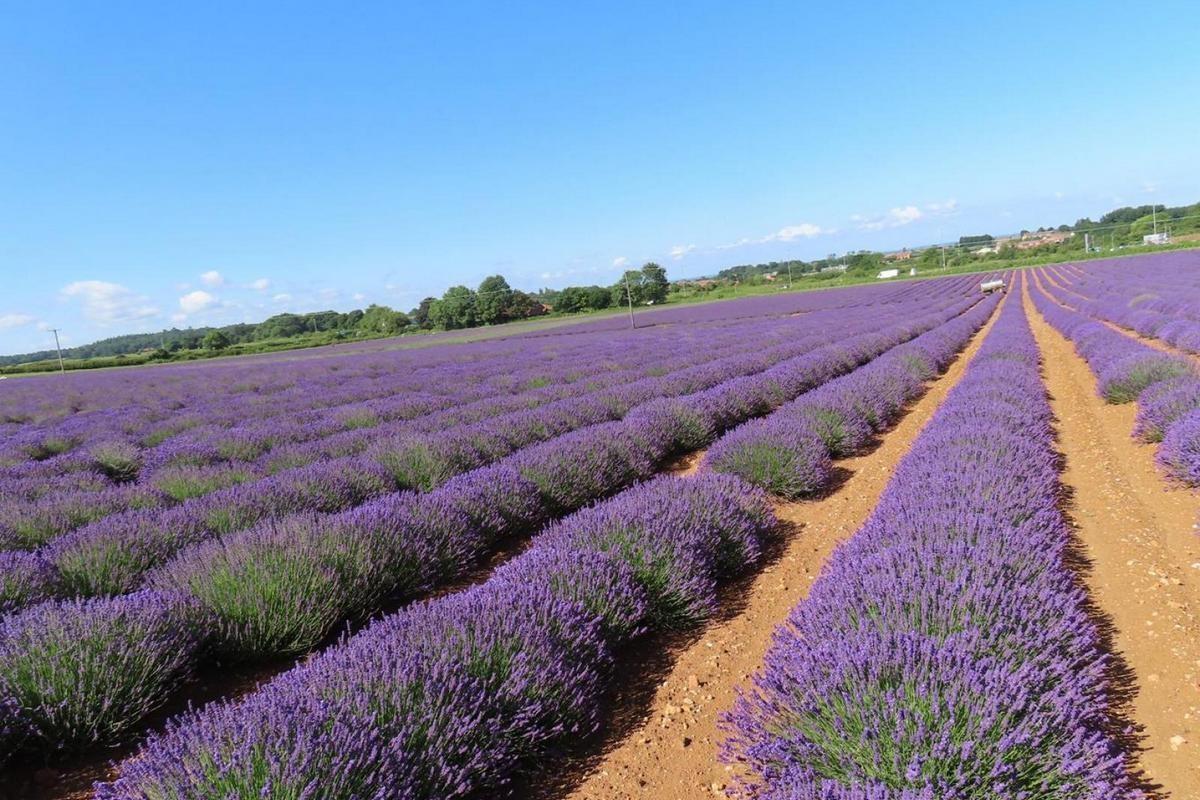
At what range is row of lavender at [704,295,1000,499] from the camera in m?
5.33

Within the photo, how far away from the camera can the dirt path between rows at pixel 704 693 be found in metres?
2.19

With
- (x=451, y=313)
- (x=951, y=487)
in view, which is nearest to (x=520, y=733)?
(x=951, y=487)

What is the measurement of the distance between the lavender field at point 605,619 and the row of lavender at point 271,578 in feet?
0.06

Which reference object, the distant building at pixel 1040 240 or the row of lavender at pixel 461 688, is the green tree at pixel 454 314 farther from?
the distant building at pixel 1040 240

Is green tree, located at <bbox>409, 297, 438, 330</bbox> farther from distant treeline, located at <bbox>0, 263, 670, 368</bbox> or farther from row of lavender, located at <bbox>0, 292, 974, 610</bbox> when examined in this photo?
row of lavender, located at <bbox>0, 292, 974, 610</bbox>

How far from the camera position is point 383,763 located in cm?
167

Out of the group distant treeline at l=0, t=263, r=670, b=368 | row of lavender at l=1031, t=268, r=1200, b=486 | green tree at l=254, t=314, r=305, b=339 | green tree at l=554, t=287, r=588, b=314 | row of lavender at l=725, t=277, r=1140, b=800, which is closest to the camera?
row of lavender at l=725, t=277, r=1140, b=800

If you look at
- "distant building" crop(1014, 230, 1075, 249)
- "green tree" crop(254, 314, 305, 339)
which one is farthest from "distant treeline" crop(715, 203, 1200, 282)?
"green tree" crop(254, 314, 305, 339)

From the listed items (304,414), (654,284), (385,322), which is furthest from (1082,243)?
(304,414)

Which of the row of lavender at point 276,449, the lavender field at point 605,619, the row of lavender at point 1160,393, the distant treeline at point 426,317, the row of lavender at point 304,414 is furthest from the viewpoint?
the distant treeline at point 426,317

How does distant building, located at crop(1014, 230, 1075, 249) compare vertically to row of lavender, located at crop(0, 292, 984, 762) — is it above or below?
above

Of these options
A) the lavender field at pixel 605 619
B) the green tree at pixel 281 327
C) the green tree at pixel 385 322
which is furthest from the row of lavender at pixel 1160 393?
the green tree at pixel 281 327

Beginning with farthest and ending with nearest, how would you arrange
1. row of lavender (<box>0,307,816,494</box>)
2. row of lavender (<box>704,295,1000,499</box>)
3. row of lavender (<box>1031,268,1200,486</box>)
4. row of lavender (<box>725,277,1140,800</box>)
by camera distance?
row of lavender (<box>0,307,816,494</box>) → row of lavender (<box>704,295,1000,499</box>) → row of lavender (<box>1031,268,1200,486</box>) → row of lavender (<box>725,277,1140,800</box>)

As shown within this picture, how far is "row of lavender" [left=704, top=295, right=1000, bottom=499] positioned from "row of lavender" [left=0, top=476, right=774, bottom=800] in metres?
1.99
